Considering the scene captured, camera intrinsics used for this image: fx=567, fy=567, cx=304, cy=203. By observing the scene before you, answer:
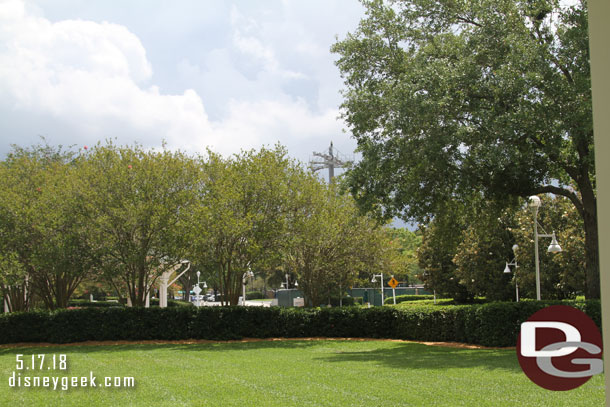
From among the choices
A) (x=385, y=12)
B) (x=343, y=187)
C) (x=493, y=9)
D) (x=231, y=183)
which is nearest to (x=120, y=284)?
(x=231, y=183)

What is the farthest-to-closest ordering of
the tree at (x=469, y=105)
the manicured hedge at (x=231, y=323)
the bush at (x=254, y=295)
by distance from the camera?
the bush at (x=254, y=295), the manicured hedge at (x=231, y=323), the tree at (x=469, y=105)

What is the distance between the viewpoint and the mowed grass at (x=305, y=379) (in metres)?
8.46

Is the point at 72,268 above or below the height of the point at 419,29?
below

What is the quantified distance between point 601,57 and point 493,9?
45.8 ft

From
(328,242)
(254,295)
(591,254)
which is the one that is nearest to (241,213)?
(328,242)

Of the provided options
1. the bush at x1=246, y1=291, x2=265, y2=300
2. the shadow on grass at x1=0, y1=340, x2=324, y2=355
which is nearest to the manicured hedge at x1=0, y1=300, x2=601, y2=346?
the shadow on grass at x1=0, y1=340, x2=324, y2=355

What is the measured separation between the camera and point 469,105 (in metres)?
14.8

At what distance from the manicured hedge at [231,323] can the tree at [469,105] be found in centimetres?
406

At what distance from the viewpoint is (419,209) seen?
17484mm

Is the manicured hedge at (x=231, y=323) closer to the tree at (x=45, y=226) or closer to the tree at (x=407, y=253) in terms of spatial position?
the tree at (x=45, y=226)

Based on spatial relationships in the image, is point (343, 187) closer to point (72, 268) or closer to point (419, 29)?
point (419, 29)

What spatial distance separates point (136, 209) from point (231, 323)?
Result: 534 cm
